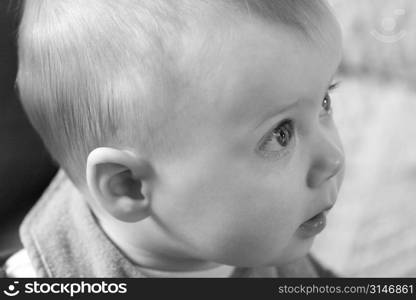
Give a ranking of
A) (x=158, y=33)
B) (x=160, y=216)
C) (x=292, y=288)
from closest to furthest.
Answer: (x=158, y=33) → (x=160, y=216) → (x=292, y=288)

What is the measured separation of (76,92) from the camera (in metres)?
0.65

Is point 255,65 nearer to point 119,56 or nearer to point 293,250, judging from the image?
point 119,56

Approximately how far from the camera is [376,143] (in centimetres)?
143

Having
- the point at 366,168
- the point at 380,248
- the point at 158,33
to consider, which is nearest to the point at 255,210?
the point at 158,33

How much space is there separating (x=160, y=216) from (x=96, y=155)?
0.33 ft

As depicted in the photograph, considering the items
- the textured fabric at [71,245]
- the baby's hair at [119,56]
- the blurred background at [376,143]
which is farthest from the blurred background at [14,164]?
the blurred background at [376,143]

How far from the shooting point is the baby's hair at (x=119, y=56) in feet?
1.98

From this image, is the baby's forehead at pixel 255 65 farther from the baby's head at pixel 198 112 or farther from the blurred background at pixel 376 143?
the blurred background at pixel 376 143

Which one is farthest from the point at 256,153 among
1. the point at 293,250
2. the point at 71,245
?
the point at 71,245

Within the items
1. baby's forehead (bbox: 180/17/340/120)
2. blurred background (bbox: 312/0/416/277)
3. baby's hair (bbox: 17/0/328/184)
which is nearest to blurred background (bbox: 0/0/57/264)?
baby's hair (bbox: 17/0/328/184)

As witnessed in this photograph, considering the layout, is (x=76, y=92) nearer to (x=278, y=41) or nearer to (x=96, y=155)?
(x=96, y=155)

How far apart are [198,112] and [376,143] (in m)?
0.89

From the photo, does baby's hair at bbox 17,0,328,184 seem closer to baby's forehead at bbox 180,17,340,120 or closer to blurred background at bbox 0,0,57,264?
baby's forehead at bbox 180,17,340,120

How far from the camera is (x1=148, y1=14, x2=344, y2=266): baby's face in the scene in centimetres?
61
